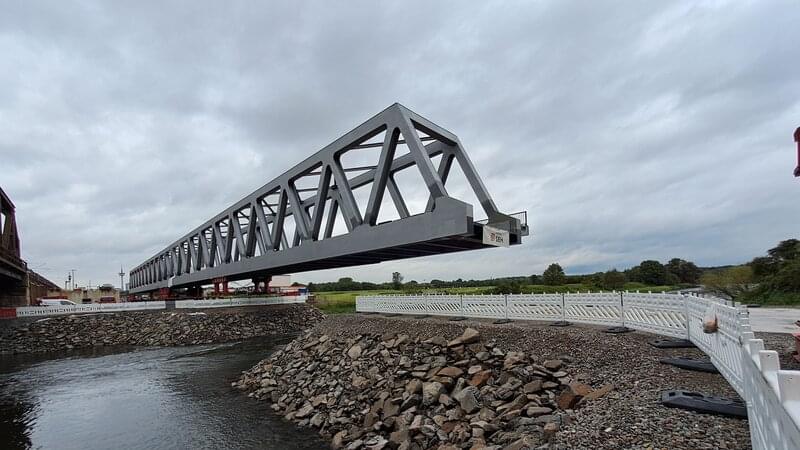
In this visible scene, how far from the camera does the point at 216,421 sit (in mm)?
15375

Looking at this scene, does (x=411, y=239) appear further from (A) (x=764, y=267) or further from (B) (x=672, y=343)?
(A) (x=764, y=267)

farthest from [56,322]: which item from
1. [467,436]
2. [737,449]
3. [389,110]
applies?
[737,449]

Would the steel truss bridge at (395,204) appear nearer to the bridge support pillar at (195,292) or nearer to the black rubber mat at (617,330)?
the black rubber mat at (617,330)

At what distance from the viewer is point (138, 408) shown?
703 inches

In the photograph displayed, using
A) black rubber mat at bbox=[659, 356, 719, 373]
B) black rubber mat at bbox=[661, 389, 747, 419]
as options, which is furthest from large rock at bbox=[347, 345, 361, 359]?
black rubber mat at bbox=[661, 389, 747, 419]

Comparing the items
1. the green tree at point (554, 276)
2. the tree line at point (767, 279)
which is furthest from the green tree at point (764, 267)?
the green tree at point (554, 276)

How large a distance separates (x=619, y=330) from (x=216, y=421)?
1426 centimetres

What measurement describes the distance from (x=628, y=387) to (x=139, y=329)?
46.1 m

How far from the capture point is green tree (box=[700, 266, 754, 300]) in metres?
30.1

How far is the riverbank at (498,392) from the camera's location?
6.88 meters

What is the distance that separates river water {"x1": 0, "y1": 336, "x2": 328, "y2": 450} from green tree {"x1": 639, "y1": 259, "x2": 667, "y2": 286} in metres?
57.7

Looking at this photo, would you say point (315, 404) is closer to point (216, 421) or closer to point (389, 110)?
point (216, 421)

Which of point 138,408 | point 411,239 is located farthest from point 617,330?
point 138,408

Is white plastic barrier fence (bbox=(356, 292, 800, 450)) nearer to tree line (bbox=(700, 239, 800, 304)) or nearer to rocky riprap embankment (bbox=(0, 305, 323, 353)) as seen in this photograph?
tree line (bbox=(700, 239, 800, 304))
